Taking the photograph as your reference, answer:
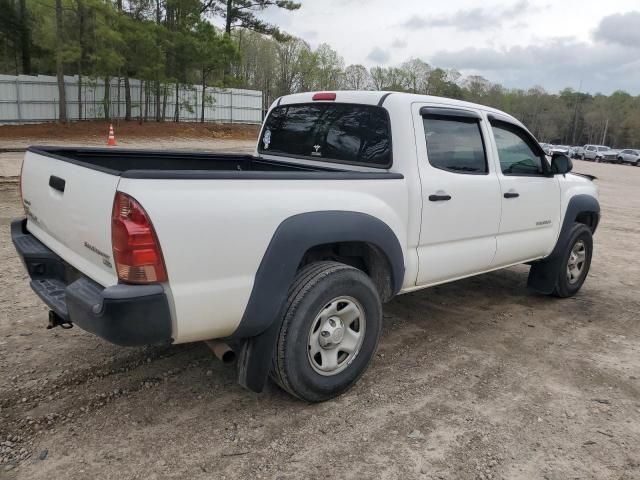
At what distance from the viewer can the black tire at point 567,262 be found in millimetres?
Answer: 5246

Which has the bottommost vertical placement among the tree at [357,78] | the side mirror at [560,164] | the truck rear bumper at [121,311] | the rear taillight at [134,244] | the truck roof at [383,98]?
the truck rear bumper at [121,311]

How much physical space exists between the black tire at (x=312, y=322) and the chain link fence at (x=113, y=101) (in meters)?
28.5

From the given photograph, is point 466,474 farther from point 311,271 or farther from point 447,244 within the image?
Result: point 447,244

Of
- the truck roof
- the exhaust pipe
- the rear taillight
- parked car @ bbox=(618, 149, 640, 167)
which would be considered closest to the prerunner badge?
the truck roof

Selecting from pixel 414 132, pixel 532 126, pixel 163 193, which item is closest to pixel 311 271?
pixel 163 193

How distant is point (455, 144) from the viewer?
4.00 metres

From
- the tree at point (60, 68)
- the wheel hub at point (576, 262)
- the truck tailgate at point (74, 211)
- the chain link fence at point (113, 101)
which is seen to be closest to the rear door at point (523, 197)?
the wheel hub at point (576, 262)

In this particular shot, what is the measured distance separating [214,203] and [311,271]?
2.61 feet

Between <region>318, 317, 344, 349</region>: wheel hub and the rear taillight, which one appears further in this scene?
<region>318, 317, 344, 349</region>: wheel hub

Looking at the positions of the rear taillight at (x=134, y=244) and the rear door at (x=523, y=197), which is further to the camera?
the rear door at (x=523, y=197)

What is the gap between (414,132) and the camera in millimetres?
3633

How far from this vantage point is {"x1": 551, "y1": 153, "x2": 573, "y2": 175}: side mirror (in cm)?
480

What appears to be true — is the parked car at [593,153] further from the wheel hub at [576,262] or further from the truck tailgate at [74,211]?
the truck tailgate at [74,211]

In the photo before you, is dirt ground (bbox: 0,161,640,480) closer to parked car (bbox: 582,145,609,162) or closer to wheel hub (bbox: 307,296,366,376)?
wheel hub (bbox: 307,296,366,376)
